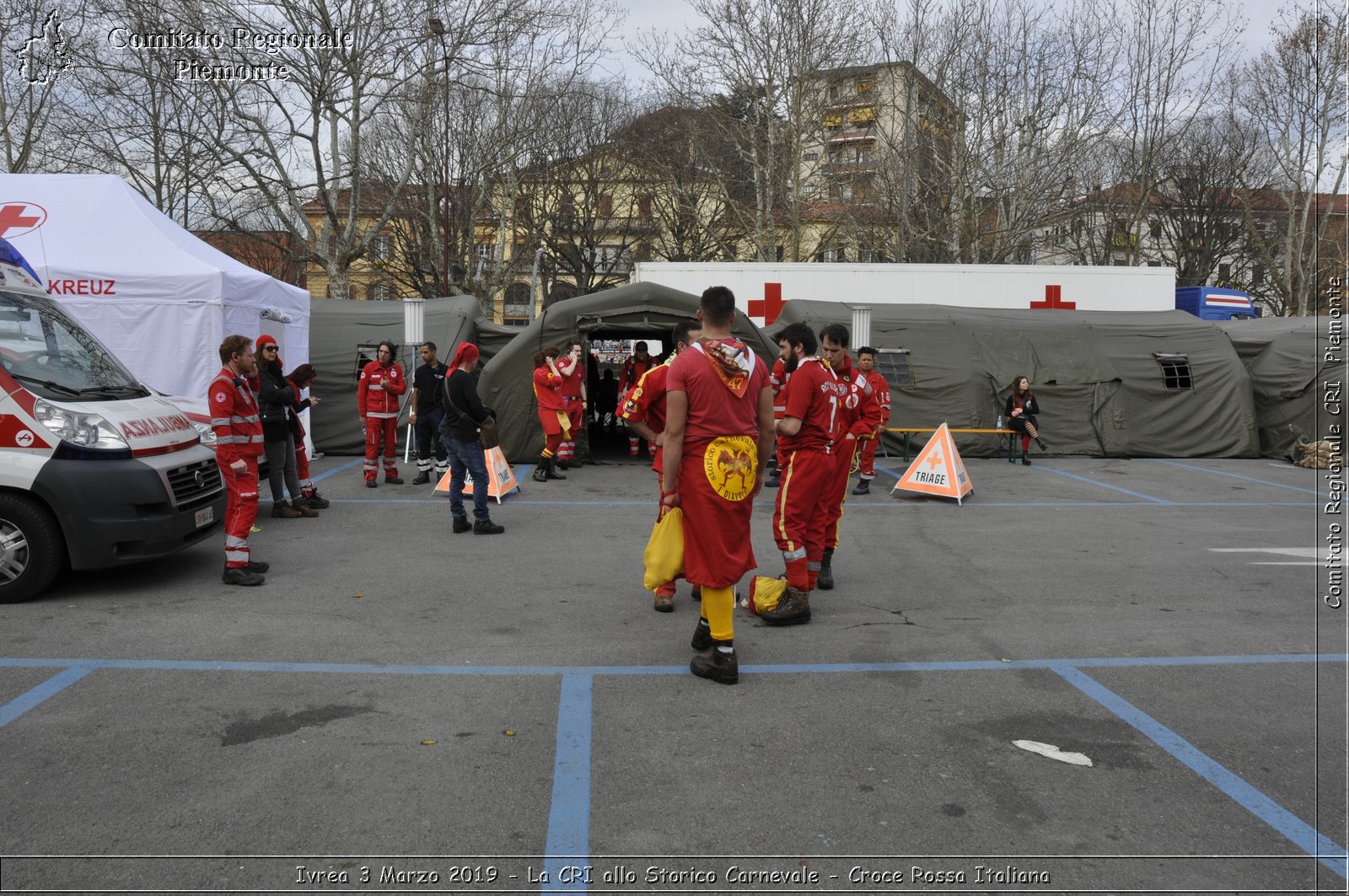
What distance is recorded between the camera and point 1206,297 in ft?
91.2

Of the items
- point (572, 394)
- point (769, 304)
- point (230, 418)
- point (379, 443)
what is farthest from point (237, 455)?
point (769, 304)

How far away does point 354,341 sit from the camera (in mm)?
16750

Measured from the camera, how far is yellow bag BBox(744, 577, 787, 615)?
19.8ft

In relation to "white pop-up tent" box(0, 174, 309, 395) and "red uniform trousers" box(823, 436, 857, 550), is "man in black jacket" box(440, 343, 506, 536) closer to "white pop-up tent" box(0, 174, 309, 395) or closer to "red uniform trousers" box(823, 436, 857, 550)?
"red uniform trousers" box(823, 436, 857, 550)

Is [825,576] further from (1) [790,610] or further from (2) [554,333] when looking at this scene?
(2) [554,333]

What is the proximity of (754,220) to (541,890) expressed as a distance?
32.5m

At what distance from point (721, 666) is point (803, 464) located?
1843 millimetres

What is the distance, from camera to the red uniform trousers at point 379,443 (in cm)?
Answer: 1199

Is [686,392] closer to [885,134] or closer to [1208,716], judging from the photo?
[1208,716]

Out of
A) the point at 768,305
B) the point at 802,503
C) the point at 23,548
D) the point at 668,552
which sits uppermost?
the point at 768,305

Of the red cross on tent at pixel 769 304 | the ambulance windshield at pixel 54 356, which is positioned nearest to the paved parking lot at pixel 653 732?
the ambulance windshield at pixel 54 356

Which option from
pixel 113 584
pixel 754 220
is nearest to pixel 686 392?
pixel 113 584

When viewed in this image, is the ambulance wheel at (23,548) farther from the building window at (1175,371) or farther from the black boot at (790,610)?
the building window at (1175,371)

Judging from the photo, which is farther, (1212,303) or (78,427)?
(1212,303)
